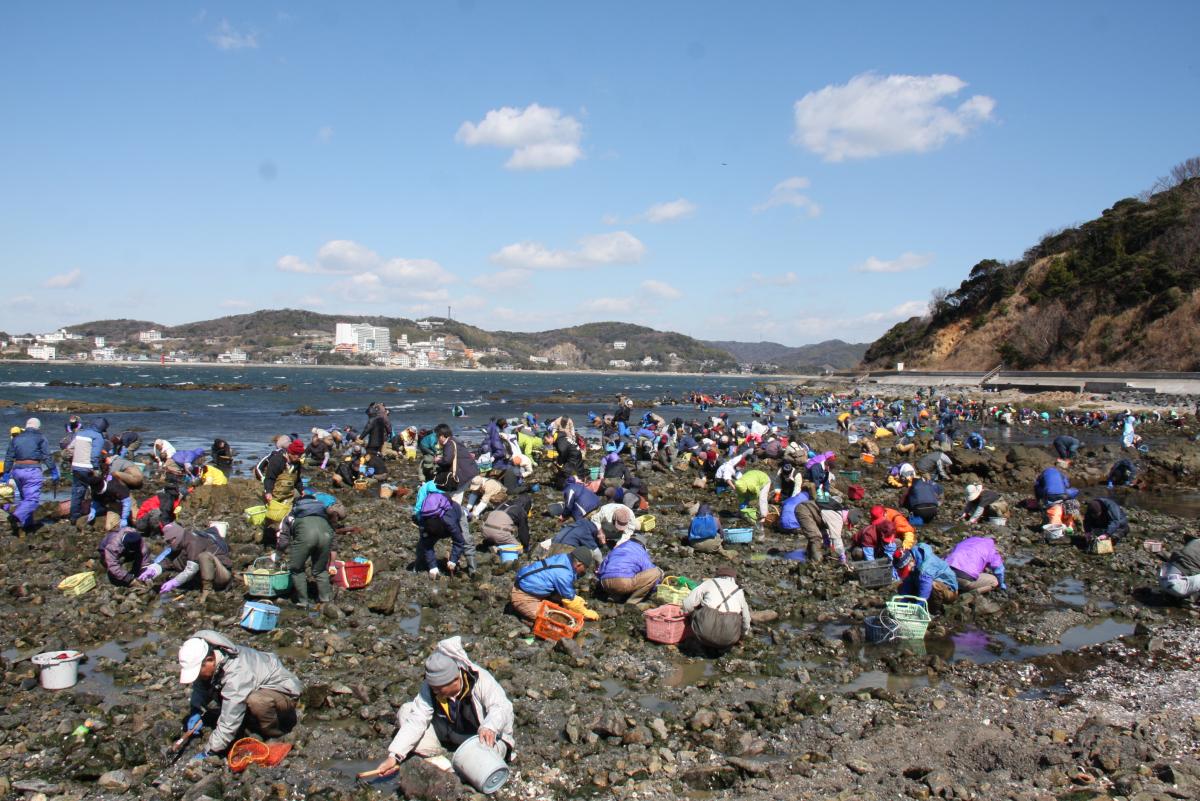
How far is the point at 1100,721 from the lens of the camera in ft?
22.0

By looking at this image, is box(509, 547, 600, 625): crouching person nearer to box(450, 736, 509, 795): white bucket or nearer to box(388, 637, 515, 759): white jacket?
box(388, 637, 515, 759): white jacket

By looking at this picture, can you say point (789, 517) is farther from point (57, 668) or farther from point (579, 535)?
point (57, 668)

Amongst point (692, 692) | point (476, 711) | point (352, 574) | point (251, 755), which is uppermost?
point (476, 711)

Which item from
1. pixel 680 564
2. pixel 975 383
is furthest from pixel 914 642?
pixel 975 383

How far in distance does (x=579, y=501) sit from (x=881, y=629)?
545cm

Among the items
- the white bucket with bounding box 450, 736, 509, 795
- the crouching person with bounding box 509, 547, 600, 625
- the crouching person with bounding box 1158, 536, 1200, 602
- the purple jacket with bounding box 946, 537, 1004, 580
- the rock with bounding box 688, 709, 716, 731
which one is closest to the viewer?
the white bucket with bounding box 450, 736, 509, 795

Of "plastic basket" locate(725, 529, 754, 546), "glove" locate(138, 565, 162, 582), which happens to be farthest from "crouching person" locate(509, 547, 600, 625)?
"glove" locate(138, 565, 162, 582)

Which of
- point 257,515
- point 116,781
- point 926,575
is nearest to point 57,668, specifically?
point 116,781

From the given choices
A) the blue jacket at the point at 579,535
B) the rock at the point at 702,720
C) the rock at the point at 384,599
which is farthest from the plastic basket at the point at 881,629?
the rock at the point at 384,599

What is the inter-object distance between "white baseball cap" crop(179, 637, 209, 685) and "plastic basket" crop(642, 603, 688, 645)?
457cm

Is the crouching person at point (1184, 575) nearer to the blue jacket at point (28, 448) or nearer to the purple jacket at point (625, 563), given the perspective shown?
the purple jacket at point (625, 563)

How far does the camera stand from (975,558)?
34.1ft

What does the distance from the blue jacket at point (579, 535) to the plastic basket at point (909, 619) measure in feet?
13.8

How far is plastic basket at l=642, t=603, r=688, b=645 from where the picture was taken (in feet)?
28.1
